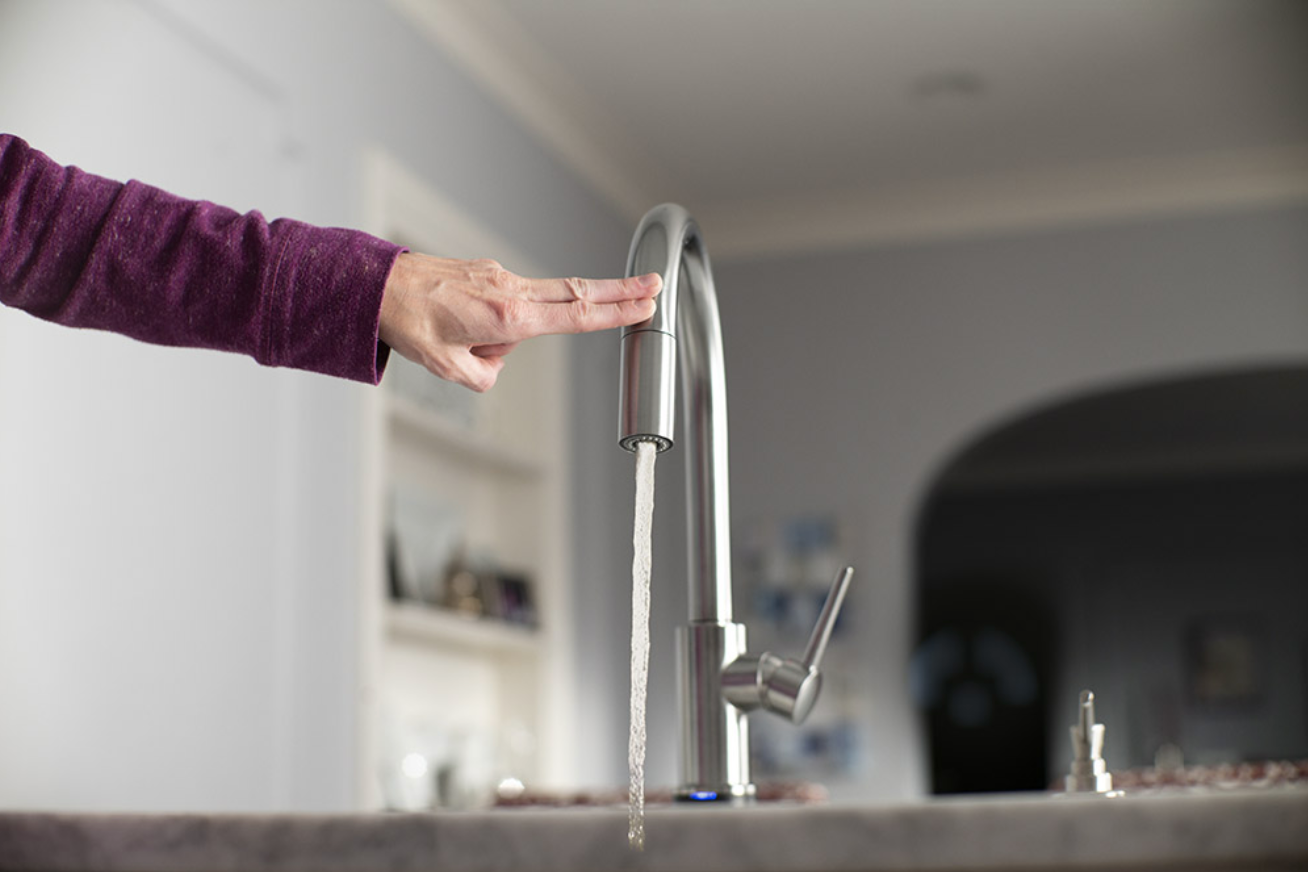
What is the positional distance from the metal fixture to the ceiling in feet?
7.94

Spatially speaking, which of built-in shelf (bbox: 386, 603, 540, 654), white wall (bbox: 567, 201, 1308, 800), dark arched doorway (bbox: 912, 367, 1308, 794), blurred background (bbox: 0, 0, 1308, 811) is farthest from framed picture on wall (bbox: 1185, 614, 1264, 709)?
built-in shelf (bbox: 386, 603, 540, 654)

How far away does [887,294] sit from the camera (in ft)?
15.6

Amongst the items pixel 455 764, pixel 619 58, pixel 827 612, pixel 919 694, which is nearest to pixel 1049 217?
pixel 619 58

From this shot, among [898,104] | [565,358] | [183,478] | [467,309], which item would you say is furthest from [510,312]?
[898,104]

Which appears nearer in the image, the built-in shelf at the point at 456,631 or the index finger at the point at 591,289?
the index finger at the point at 591,289

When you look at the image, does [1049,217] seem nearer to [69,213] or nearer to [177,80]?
[177,80]

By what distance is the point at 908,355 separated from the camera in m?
4.70

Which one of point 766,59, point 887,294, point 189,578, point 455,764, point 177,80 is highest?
point 766,59

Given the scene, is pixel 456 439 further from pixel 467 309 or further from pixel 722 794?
pixel 467 309

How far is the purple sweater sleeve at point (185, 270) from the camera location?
91 centimetres

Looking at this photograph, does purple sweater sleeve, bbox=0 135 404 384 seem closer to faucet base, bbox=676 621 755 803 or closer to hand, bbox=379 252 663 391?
hand, bbox=379 252 663 391

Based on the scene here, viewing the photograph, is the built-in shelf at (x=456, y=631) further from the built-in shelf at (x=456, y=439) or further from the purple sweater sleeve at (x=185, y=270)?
the purple sweater sleeve at (x=185, y=270)

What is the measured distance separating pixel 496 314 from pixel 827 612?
1.45 feet

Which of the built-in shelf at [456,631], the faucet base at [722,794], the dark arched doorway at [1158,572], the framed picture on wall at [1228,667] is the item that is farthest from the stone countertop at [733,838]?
the framed picture on wall at [1228,667]
